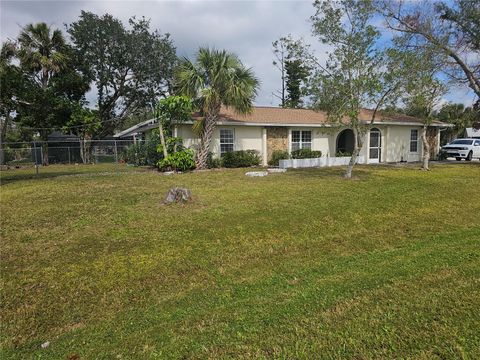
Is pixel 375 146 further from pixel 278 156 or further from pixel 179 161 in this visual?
pixel 179 161

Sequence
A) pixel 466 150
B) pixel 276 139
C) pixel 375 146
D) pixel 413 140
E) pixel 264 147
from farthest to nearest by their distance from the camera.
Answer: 1. pixel 413 140
2. pixel 466 150
3. pixel 375 146
4. pixel 276 139
5. pixel 264 147

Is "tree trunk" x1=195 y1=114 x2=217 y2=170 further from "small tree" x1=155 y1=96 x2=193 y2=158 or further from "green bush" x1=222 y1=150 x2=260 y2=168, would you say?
"green bush" x1=222 y1=150 x2=260 y2=168

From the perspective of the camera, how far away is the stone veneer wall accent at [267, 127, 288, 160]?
1797 centimetres

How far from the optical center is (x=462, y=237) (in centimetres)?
567

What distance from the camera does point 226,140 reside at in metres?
17.1

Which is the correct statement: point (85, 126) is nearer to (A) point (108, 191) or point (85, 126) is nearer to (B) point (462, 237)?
(A) point (108, 191)

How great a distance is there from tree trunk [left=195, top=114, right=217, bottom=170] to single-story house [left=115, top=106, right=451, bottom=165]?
2.75 feet

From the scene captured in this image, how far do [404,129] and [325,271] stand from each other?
65.0 ft

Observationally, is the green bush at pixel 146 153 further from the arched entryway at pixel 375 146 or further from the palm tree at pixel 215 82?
the arched entryway at pixel 375 146

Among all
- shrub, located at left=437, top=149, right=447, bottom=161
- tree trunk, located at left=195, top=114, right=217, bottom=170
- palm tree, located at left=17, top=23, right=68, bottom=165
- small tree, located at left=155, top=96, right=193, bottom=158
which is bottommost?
shrub, located at left=437, top=149, right=447, bottom=161

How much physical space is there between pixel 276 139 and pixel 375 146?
7.08 meters

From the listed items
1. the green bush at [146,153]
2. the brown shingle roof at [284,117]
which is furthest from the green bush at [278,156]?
the green bush at [146,153]

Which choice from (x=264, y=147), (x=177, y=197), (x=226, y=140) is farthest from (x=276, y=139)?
(x=177, y=197)

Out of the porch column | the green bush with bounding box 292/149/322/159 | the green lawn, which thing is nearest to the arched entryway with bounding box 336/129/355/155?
the green bush with bounding box 292/149/322/159
